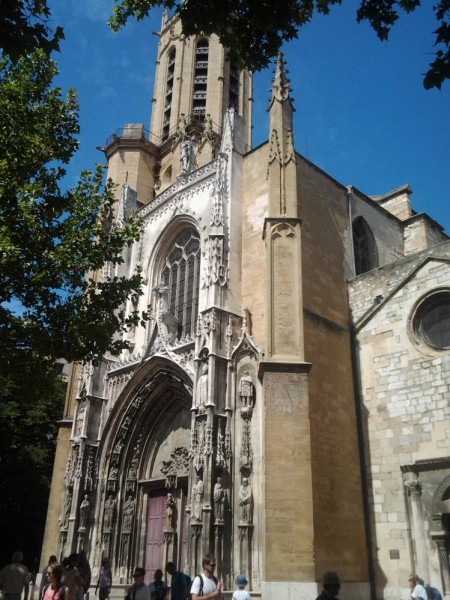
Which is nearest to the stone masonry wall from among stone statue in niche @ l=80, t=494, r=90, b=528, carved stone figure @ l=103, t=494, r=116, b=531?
carved stone figure @ l=103, t=494, r=116, b=531

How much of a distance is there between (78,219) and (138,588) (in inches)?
283

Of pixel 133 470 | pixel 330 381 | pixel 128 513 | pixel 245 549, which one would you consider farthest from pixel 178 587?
pixel 133 470

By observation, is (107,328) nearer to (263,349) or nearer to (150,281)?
(263,349)

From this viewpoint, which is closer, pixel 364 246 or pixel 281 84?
pixel 281 84

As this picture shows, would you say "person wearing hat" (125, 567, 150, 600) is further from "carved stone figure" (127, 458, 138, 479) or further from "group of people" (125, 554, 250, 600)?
"carved stone figure" (127, 458, 138, 479)

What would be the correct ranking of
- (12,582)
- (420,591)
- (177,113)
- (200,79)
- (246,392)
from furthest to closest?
(200,79)
(177,113)
(246,392)
(420,591)
(12,582)

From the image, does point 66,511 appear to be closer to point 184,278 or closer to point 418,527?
point 184,278

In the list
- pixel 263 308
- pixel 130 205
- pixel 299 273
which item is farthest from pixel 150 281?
pixel 299 273

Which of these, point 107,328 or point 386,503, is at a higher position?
point 107,328

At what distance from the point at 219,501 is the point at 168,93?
23777 millimetres

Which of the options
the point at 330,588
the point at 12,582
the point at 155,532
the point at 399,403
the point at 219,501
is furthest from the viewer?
the point at 155,532

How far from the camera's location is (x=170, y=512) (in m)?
16.1

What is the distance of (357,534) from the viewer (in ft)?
43.3

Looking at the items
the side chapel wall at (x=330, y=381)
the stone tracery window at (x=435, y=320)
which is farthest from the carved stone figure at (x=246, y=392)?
the stone tracery window at (x=435, y=320)
